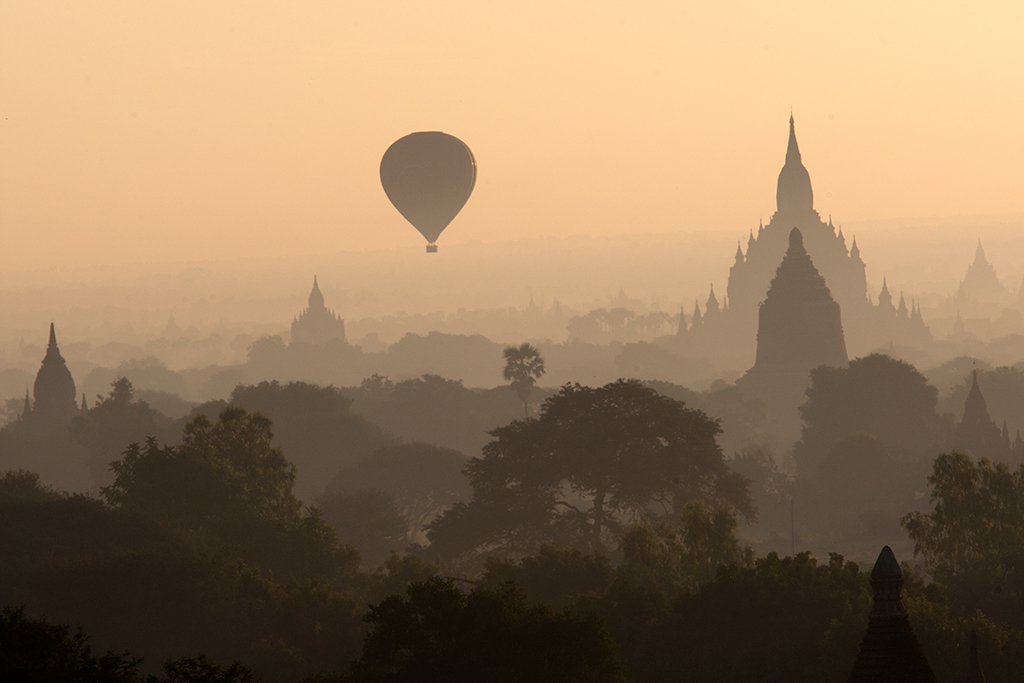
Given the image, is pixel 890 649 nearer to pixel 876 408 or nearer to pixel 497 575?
pixel 497 575

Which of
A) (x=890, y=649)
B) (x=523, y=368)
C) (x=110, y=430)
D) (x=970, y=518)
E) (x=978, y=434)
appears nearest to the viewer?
(x=890, y=649)

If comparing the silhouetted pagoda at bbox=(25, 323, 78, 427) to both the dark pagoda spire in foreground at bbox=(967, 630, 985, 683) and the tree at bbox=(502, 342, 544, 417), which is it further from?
the dark pagoda spire in foreground at bbox=(967, 630, 985, 683)

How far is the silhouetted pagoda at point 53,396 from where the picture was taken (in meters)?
146

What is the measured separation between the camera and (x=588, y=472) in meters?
56.8

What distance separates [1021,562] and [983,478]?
18.6 feet

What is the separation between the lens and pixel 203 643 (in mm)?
37938

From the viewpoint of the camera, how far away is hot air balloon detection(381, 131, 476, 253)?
331ft

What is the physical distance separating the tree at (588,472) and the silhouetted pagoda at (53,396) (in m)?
97.8

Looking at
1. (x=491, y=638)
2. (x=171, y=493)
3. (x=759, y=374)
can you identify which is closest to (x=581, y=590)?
(x=491, y=638)

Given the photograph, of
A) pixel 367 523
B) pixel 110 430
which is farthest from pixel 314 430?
pixel 367 523

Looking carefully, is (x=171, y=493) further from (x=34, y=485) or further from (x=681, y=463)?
(x=681, y=463)

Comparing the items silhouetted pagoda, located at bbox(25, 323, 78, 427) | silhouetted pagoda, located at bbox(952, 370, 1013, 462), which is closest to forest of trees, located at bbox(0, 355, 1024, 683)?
silhouetted pagoda, located at bbox(952, 370, 1013, 462)

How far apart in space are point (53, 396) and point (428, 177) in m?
66.6

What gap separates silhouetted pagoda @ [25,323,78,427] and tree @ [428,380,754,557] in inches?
3849
